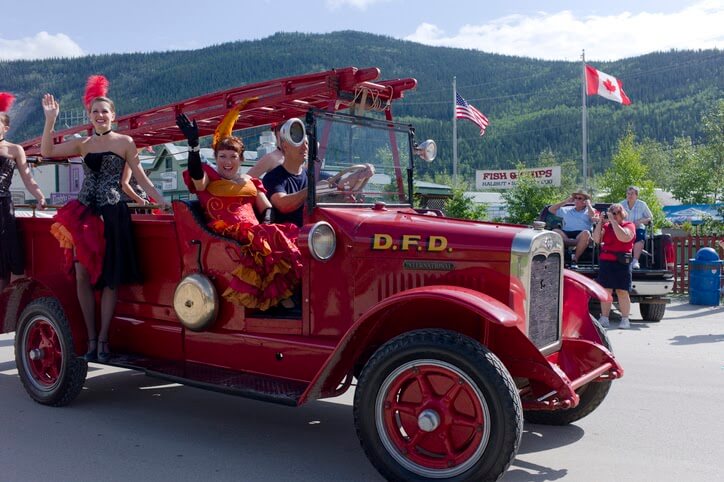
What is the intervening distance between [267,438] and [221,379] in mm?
527

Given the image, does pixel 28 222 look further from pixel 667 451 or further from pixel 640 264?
pixel 640 264

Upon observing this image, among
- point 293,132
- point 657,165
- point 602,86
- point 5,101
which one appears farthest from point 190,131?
point 657,165

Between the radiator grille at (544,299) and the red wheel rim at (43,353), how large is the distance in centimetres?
355

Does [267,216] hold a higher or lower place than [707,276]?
higher

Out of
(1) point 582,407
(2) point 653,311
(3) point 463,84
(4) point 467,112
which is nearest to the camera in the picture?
(1) point 582,407

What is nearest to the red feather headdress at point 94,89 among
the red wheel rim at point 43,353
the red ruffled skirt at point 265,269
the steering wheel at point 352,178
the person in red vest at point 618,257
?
the red wheel rim at point 43,353

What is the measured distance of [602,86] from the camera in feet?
99.6

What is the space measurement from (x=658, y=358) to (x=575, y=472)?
3.94 meters

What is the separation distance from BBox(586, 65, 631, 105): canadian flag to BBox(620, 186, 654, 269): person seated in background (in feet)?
66.5

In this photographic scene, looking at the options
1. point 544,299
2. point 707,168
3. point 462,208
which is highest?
point 707,168

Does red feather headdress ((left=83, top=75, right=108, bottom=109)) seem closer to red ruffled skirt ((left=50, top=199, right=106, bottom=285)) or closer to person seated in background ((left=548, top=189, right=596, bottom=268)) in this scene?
red ruffled skirt ((left=50, top=199, right=106, bottom=285))

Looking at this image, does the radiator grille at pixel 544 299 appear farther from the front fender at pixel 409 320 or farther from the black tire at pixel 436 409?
the black tire at pixel 436 409

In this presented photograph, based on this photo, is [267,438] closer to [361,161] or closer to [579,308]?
[361,161]

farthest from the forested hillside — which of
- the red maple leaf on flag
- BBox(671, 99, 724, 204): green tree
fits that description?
the red maple leaf on flag
